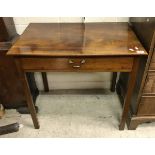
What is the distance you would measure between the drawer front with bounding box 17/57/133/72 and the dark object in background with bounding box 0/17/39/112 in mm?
295

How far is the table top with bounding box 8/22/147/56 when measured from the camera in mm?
945

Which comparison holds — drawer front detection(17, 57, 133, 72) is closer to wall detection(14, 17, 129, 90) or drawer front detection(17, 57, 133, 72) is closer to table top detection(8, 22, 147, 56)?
table top detection(8, 22, 147, 56)

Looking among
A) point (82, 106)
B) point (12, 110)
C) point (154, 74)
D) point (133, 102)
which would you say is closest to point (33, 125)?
point (12, 110)

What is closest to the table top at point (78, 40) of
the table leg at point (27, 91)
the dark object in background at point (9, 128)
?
the table leg at point (27, 91)

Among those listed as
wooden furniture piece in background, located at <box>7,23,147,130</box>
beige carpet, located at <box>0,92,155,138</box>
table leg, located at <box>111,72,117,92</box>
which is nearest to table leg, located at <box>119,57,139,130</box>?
wooden furniture piece in background, located at <box>7,23,147,130</box>

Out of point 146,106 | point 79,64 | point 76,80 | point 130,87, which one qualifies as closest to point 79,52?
point 79,64

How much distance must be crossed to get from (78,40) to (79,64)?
0.51ft

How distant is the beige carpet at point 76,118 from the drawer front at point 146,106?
194 millimetres

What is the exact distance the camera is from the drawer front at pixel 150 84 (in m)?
1.08

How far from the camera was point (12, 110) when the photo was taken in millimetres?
1572

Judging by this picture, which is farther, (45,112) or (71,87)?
(71,87)
